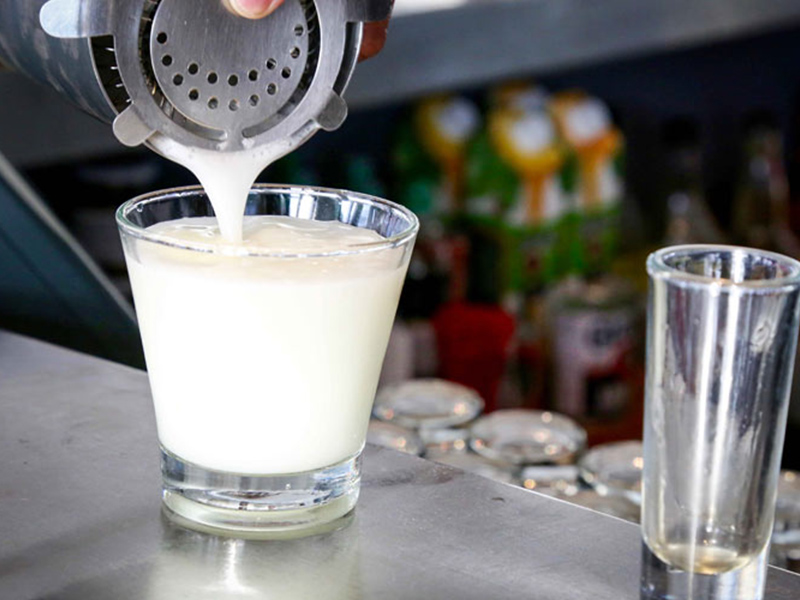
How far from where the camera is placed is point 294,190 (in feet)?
2.22

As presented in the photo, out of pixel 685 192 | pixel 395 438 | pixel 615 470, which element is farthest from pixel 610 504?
pixel 685 192

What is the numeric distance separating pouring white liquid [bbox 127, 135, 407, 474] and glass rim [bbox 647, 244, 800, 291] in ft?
0.42

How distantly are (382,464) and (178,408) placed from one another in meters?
0.12

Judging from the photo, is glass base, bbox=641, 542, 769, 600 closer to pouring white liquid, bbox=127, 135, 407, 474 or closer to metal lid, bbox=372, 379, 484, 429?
pouring white liquid, bbox=127, 135, 407, 474

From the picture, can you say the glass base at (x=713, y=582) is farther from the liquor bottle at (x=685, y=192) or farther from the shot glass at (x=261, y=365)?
the liquor bottle at (x=685, y=192)

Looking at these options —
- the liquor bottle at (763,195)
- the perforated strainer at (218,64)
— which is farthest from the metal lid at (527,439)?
the liquor bottle at (763,195)

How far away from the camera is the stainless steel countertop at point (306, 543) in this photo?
0.55 meters

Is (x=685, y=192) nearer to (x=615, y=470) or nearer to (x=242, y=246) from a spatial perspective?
(x=615, y=470)

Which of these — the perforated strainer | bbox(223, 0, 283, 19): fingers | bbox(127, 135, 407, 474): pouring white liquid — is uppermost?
bbox(223, 0, 283, 19): fingers

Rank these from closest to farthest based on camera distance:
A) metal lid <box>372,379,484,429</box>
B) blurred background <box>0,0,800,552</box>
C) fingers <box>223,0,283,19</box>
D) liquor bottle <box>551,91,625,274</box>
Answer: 1. fingers <box>223,0,283,19</box>
2. metal lid <box>372,379,484,429</box>
3. blurred background <box>0,0,800,552</box>
4. liquor bottle <box>551,91,625,274</box>

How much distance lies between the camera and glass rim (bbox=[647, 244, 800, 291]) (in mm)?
487

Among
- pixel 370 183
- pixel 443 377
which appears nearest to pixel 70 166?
pixel 370 183

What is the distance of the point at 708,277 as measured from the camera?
52cm

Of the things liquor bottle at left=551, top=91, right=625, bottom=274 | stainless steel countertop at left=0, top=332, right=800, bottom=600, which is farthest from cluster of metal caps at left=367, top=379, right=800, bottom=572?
liquor bottle at left=551, top=91, right=625, bottom=274
